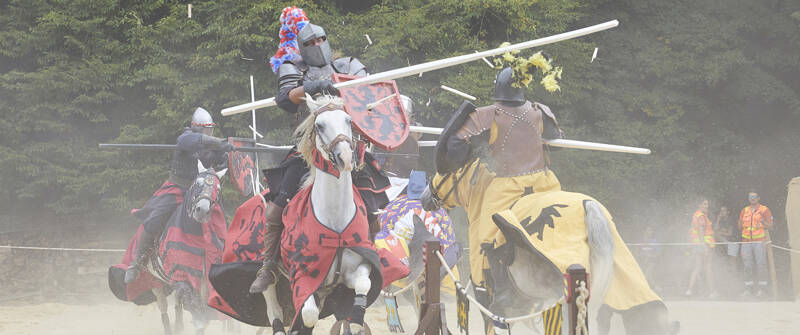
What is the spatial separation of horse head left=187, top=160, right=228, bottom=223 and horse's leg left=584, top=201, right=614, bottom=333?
12.2ft

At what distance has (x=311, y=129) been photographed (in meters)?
4.40

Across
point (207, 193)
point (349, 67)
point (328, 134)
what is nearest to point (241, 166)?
point (207, 193)

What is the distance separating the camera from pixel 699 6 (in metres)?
14.7

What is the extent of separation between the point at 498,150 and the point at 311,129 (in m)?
1.47

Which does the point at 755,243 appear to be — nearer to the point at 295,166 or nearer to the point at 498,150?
the point at 498,150

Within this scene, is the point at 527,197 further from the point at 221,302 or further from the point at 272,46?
the point at 272,46

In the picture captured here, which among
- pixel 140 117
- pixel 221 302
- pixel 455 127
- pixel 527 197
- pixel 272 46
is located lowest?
pixel 221 302

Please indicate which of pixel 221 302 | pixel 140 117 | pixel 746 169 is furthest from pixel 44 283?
pixel 746 169

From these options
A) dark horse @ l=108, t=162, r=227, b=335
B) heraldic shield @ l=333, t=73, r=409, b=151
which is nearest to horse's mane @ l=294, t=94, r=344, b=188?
heraldic shield @ l=333, t=73, r=409, b=151

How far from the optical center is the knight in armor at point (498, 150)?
521 centimetres

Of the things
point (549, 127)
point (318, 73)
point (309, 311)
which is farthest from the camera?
point (549, 127)

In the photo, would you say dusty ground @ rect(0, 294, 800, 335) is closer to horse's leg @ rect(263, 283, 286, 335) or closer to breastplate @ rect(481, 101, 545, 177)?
breastplate @ rect(481, 101, 545, 177)

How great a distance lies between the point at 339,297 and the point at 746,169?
38.5ft

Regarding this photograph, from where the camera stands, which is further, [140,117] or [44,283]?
[140,117]
